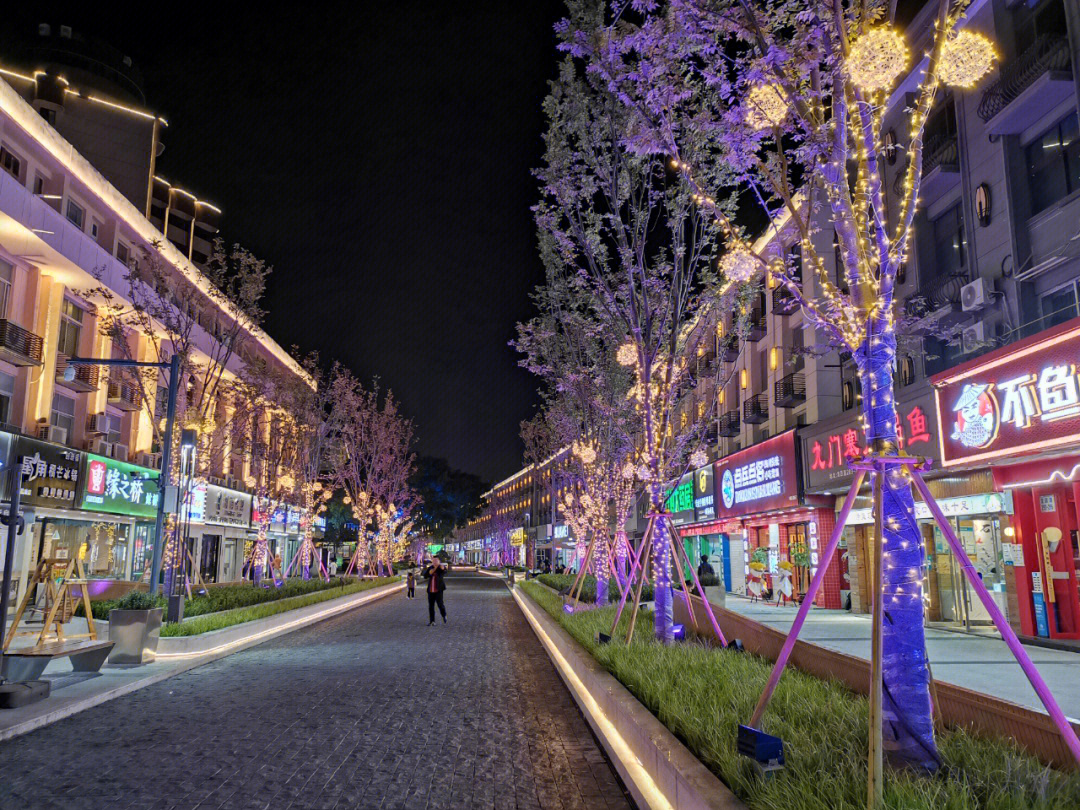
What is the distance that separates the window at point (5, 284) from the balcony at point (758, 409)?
86.0ft

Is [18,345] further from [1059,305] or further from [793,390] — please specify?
[1059,305]

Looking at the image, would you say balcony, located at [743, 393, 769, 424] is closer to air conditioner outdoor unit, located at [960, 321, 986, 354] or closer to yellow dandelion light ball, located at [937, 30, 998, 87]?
air conditioner outdoor unit, located at [960, 321, 986, 354]

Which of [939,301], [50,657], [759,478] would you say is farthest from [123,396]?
[939,301]

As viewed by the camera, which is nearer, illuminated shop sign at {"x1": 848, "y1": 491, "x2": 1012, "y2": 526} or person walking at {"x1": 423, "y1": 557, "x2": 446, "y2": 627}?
illuminated shop sign at {"x1": 848, "y1": 491, "x2": 1012, "y2": 526}

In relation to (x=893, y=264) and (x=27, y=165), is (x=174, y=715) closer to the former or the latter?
(x=893, y=264)

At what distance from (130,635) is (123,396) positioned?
2212 centimetres

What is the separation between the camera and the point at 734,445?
35.1 metres

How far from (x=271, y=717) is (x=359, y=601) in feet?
73.2

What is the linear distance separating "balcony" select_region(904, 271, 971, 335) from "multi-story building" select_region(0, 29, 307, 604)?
1864 centimetres

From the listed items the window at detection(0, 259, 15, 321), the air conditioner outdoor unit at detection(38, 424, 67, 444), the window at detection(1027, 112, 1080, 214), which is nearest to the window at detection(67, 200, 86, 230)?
the window at detection(0, 259, 15, 321)

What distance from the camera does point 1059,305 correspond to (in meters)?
14.6

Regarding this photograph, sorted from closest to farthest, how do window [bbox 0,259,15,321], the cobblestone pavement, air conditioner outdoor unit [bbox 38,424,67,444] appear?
the cobblestone pavement, window [bbox 0,259,15,321], air conditioner outdoor unit [bbox 38,424,67,444]

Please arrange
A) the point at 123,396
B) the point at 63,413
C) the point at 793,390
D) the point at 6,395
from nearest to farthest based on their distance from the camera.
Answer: the point at 6,395, the point at 793,390, the point at 63,413, the point at 123,396

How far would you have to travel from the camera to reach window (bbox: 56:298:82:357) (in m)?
27.8
